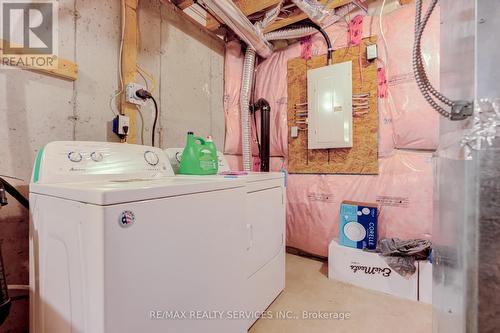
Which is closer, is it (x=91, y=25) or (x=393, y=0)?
(x=91, y=25)

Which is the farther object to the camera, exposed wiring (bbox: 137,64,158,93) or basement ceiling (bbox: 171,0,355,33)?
basement ceiling (bbox: 171,0,355,33)

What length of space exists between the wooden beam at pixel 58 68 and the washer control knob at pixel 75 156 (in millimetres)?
501

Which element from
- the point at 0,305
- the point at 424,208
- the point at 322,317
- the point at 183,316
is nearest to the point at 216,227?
the point at 183,316

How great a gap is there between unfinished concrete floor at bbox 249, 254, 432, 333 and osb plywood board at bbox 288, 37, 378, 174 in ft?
3.11

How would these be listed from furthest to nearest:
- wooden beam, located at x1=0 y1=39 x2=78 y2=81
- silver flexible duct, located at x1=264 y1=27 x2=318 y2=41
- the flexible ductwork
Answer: silver flexible duct, located at x1=264 y1=27 x2=318 y2=41 → the flexible ductwork → wooden beam, located at x1=0 y1=39 x2=78 y2=81

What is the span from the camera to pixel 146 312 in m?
0.65

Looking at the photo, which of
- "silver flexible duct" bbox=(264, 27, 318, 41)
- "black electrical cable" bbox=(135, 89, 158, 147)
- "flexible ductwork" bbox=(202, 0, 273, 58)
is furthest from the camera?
"silver flexible duct" bbox=(264, 27, 318, 41)

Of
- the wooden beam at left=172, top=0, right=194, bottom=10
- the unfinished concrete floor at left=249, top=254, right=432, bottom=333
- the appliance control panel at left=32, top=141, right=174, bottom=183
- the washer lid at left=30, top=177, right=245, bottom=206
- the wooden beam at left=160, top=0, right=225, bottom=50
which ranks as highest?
the wooden beam at left=172, top=0, right=194, bottom=10

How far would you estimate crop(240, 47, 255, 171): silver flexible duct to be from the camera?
2223 millimetres

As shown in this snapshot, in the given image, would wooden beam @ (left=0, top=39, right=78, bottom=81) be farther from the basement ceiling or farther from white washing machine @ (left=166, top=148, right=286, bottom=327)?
the basement ceiling

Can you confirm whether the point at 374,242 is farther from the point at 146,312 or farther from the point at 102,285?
the point at 102,285

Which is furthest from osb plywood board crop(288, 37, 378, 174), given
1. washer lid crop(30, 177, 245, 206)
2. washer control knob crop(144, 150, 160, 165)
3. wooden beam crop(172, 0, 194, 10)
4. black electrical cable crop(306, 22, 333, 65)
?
washer lid crop(30, 177, 245, 206)

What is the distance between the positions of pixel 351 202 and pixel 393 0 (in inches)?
67.9
